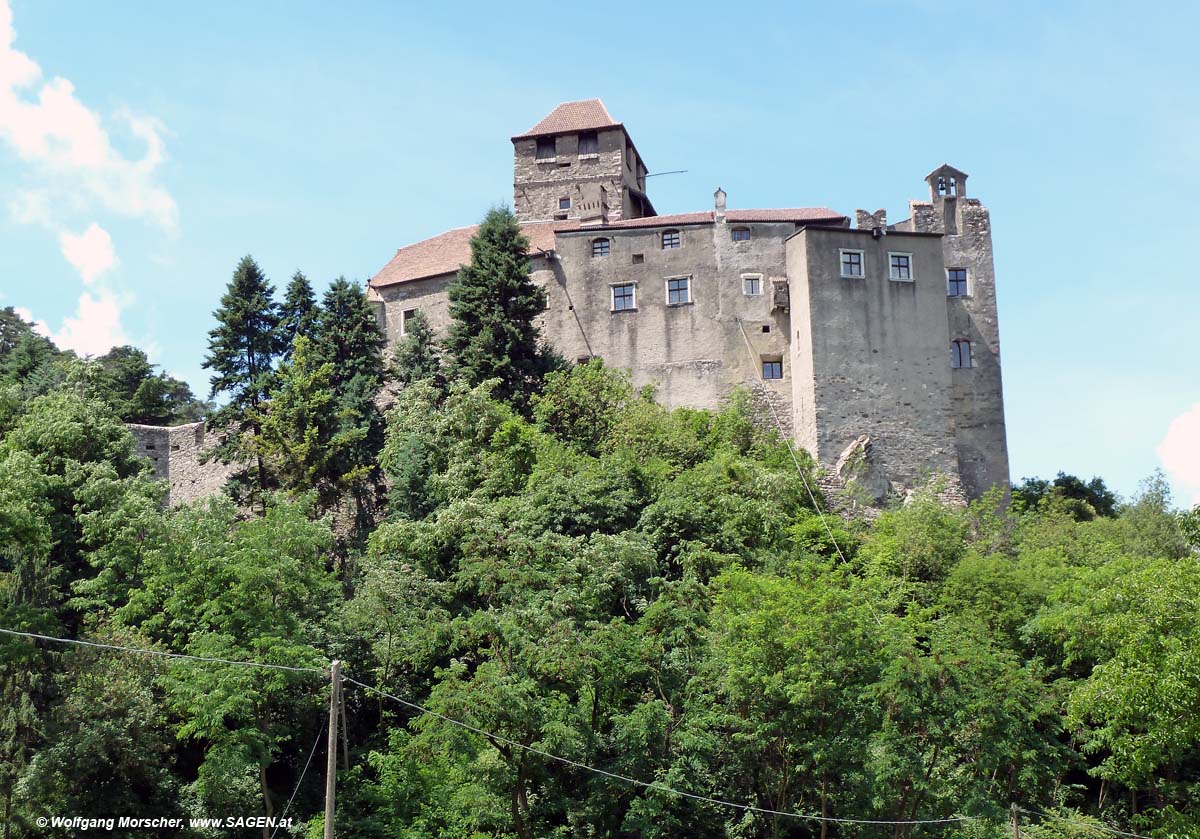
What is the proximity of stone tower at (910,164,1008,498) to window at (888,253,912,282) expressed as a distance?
2.03 metres

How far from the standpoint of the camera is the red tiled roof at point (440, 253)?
48.8 m

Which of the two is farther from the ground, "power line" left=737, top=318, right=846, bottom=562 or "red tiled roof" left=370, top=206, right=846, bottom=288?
"red tiled roof" left=370, top=206, right=846, bottom=288

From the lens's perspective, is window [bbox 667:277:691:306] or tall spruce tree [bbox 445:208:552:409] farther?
window [bbox 667:277:691:306]

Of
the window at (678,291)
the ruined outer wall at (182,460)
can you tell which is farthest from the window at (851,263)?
the ruined outer wall at (182,460)

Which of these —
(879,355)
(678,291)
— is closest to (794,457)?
(879,355)

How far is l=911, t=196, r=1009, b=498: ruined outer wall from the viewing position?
142 feet

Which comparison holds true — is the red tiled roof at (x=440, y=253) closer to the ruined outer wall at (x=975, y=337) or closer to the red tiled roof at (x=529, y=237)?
the red tiled roof at (x=529, y=237)

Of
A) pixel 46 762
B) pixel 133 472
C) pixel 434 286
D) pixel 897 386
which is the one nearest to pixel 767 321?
pixel 897 386

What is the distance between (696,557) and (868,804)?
7.49 metres

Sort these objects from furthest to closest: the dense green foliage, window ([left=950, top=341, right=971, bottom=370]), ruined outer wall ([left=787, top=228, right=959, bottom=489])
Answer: window ([left=950, top=341, right=971, bottom=370])
ruined outer wall ([left=787, top=228, right=959, bottom=489])
the dense green foliage

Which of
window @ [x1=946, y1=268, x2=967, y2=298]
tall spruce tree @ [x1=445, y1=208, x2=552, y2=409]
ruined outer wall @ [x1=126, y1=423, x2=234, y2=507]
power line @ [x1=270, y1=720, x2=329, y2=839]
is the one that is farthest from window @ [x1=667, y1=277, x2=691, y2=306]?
power line @ [x1=270, y1=720, x2=329, y2=839]

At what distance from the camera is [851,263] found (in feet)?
140

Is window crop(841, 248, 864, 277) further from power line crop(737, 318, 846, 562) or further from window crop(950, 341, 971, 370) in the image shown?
window crop(950, 341, 971, 370)

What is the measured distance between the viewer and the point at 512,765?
25.7 metres
